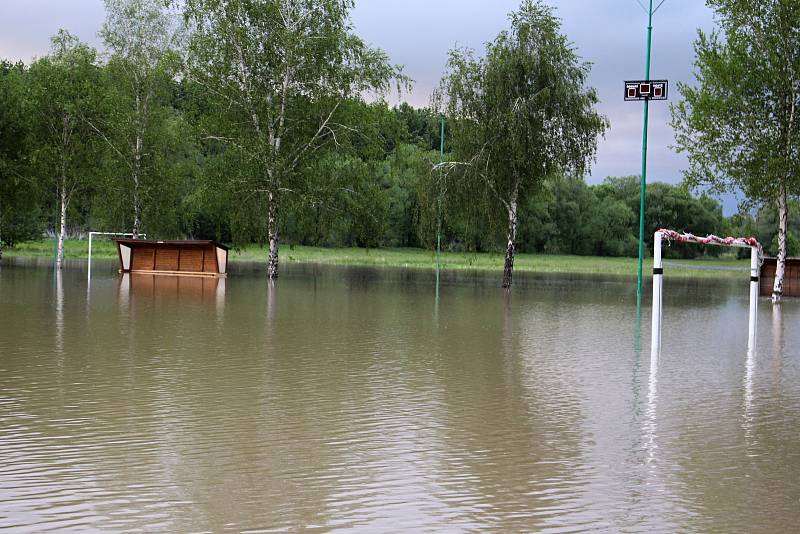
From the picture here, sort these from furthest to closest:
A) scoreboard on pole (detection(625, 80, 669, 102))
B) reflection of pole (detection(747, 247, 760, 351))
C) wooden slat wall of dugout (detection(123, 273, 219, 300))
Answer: scoreboard on pole (detection(625, 80, 669, 102))
wooden slat wall of dugout (detection(123, 273, 219, 300))
reflection of pole (detection(747, 247, 760, 351))

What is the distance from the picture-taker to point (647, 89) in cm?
3288

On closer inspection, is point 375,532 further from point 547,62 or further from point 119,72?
point 119,72

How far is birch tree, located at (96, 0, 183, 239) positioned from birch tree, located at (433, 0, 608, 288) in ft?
52.8

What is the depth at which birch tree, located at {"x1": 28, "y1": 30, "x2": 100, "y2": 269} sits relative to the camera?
4853cm

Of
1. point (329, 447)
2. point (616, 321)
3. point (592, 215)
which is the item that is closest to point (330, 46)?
point (616, 321)

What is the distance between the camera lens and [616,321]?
23.6m

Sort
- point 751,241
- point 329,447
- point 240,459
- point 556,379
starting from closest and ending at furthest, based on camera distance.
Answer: point 240,459 → point 329,447 → point 556,379 → point 751,241

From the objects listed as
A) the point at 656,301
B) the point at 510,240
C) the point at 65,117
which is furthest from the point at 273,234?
the point at 656,301

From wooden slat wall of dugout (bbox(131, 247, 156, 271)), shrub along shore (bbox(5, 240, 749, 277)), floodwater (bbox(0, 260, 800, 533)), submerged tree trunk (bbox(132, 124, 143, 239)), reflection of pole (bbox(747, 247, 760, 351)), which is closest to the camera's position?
floodwater (bbox(0, 260, 800, 533))

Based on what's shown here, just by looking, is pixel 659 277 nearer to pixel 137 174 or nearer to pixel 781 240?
pixel 781 240

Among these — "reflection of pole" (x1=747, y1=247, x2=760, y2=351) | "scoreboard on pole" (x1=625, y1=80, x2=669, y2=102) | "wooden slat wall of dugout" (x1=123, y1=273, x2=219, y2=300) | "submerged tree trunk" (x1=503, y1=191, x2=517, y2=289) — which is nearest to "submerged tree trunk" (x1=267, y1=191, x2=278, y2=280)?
"wooden slat wall of dugout" (x1=123, y1=273, x2=219, y2=300)

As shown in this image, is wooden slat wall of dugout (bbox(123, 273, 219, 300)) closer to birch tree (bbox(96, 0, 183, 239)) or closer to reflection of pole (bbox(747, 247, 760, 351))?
birch tree (bbox(96, 0, 183, 239))

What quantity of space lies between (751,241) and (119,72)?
32931 millimetres

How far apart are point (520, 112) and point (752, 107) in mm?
8527
